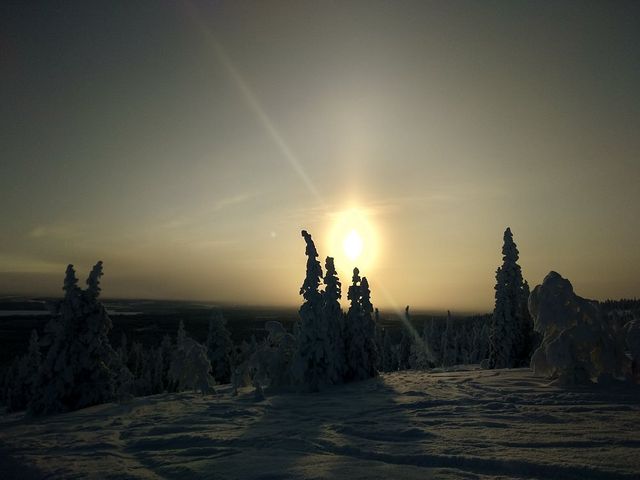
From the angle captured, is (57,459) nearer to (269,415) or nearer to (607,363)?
(269,415)

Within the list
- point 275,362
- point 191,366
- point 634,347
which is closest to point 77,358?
point 191,366

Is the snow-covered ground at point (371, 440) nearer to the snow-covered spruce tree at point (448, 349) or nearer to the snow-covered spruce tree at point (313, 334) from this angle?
the snow-covered spruce tree at point (313, 334)

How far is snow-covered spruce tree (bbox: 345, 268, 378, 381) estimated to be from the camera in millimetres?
26156

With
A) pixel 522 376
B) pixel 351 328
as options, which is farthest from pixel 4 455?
pixel 351 328

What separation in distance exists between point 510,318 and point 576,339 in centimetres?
2387

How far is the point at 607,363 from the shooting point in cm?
1429

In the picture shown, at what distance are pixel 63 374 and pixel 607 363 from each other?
27864 millimetres

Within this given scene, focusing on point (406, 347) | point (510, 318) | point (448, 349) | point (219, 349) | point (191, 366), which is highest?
point (510, 318)

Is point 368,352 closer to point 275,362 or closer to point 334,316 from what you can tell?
point 334,316

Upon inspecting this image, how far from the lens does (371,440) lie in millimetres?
8930

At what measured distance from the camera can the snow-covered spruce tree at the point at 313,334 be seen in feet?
74.6

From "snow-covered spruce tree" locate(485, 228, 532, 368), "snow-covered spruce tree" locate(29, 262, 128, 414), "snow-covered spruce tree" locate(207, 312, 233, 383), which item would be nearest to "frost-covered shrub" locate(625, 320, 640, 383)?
"snow-covered spruce tree" locate(485, 228, 532, 368)

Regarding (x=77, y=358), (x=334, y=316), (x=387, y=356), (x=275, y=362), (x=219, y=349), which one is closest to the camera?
(x=275, y=362)

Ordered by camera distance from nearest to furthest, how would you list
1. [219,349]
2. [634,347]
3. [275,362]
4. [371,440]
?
[371,440] < [634,347] < [275,362] < [219,349]
